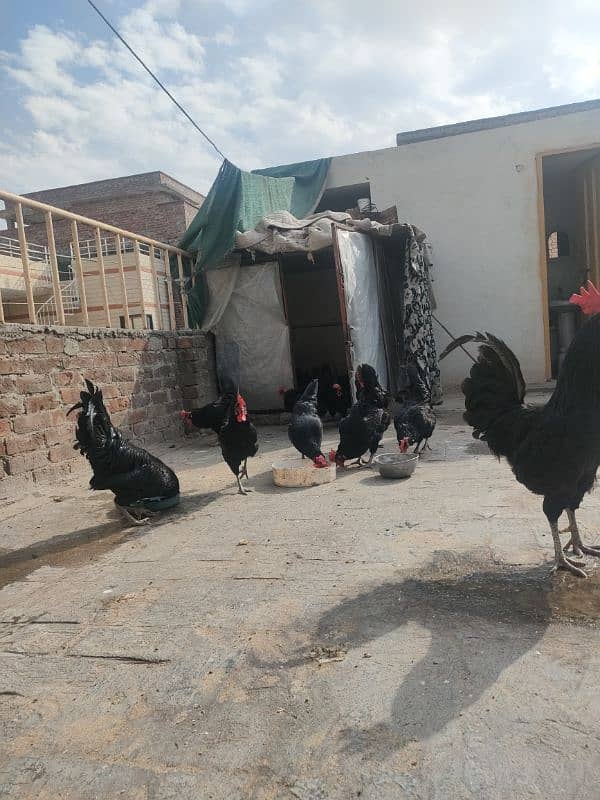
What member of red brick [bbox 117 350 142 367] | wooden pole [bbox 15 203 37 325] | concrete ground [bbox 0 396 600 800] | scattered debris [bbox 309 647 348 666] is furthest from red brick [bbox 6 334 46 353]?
scattered debris [bbox 309 647 348 666]

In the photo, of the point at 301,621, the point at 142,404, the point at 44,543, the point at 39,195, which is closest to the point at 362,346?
the point at 142,404

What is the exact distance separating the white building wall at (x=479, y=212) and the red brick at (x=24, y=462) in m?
9.43

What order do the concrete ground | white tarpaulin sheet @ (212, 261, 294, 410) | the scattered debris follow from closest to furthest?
the concrete ground
the scattered debris
white tarpaulin sheet @ (212, 261, 294, 410)

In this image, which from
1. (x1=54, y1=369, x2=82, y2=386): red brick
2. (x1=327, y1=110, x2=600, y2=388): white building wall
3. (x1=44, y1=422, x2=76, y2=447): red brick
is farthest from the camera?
(x1=327, y1=110, x2=600, y2=388): white building wall

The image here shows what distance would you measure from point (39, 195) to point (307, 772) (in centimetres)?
3152

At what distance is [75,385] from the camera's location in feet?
23.1

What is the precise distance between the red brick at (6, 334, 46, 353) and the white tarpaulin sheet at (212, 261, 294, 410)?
4.43m

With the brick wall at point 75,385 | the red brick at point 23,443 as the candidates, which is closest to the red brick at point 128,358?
the brick wall at point 75,385

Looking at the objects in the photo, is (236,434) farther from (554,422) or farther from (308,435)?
(554,422)

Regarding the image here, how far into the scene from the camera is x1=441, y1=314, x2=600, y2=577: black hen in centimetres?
302

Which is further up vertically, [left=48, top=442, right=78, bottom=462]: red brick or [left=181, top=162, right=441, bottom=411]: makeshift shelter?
[left=181, top=162, right=441, bottom=411]: makeshift shelter


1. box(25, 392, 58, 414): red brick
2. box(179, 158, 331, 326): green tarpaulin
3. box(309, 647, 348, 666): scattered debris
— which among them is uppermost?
box(179, 158, 331, 326): green tarpaulin

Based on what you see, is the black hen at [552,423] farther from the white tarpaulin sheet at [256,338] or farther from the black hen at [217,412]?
the white tarpaulin sheet at [256,338]

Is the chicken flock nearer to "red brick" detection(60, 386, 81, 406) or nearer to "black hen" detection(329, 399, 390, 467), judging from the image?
"black hen" detection(329, 399, 390, 467)
